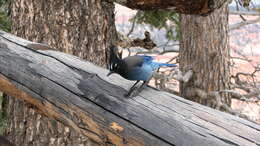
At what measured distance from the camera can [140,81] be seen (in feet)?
5.74

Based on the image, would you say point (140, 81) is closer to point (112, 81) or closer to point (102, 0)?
point (112, 81)

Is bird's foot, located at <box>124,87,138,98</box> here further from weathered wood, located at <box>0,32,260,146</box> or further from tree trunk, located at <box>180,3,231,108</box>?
tree trunk, located at <box>180,3,231,108</box>

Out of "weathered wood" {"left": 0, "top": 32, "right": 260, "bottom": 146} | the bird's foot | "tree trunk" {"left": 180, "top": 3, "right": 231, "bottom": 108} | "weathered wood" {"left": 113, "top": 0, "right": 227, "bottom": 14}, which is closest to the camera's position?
"weathered wood" {"left": 0, "top": 32, "right": 260, "bottom": 146}

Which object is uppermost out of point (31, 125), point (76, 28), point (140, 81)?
point (76, 28)

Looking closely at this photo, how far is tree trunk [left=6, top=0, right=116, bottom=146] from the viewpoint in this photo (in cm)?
262

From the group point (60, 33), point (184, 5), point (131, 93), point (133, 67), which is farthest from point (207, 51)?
point (131, 93)

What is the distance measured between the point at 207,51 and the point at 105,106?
4.58m

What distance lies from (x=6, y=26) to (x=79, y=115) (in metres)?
3.06

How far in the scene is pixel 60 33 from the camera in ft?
8.75

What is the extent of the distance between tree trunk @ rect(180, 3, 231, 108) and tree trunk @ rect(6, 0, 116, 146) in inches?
128

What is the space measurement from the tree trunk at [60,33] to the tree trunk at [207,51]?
3.25 m

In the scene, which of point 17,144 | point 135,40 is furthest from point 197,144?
point 135,40

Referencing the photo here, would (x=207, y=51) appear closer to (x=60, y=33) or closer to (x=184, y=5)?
(x=60, y=33)

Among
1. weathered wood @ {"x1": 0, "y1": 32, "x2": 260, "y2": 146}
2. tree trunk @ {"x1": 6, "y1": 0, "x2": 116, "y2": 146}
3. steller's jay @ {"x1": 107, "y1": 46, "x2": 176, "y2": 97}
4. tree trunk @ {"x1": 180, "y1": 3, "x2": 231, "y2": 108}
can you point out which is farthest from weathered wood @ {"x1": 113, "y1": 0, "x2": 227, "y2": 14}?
tree trunk @ {"x1": 180, "y1": 3, "x2": 231, "y2": 108}
